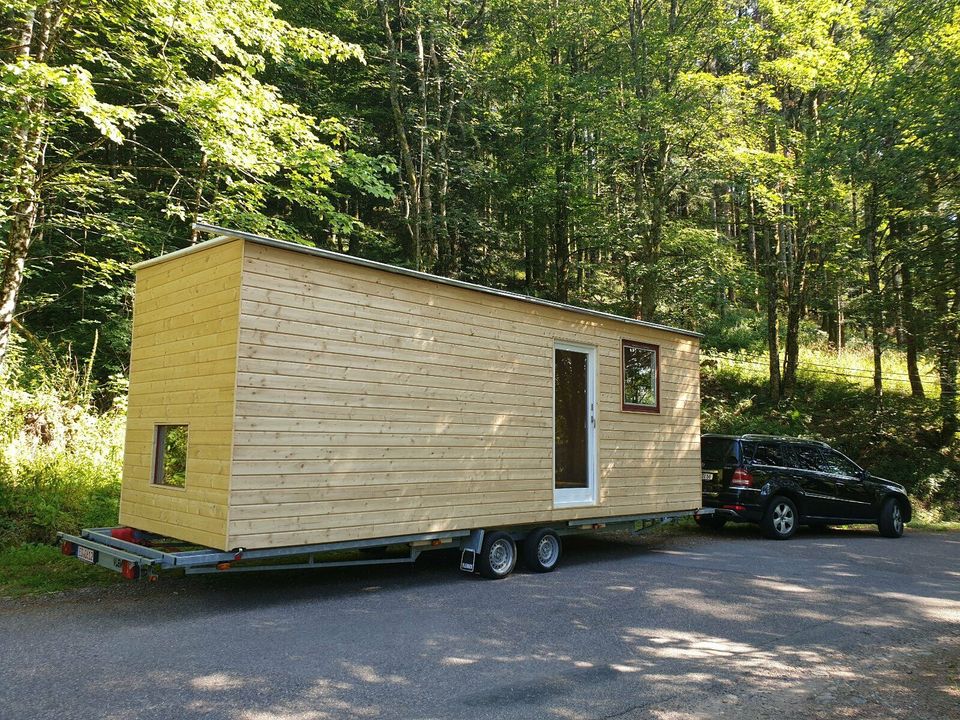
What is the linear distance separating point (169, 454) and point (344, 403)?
1.92m

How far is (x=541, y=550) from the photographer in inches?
308

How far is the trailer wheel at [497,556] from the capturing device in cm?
727

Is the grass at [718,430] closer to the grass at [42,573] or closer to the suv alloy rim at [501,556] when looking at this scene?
the grass at [42,573]

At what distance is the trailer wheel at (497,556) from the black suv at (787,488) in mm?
4542

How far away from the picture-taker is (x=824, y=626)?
5.69m

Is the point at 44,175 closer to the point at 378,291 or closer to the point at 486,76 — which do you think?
the point at 378,291

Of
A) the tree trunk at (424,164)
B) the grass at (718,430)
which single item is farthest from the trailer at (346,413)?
the tree trunk at (424,164)

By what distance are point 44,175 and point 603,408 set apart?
28.5 ft

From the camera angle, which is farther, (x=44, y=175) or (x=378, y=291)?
(x=44, y=175)

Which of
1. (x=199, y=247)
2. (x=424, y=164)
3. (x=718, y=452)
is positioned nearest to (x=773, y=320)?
(x=718, y=452)

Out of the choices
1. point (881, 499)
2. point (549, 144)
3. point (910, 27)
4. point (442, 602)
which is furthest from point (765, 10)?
point (442, 602)

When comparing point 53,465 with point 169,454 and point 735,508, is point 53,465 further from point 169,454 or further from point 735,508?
point 735,508

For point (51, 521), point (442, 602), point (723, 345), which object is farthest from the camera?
point (723, 345)

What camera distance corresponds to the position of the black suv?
1047cm
